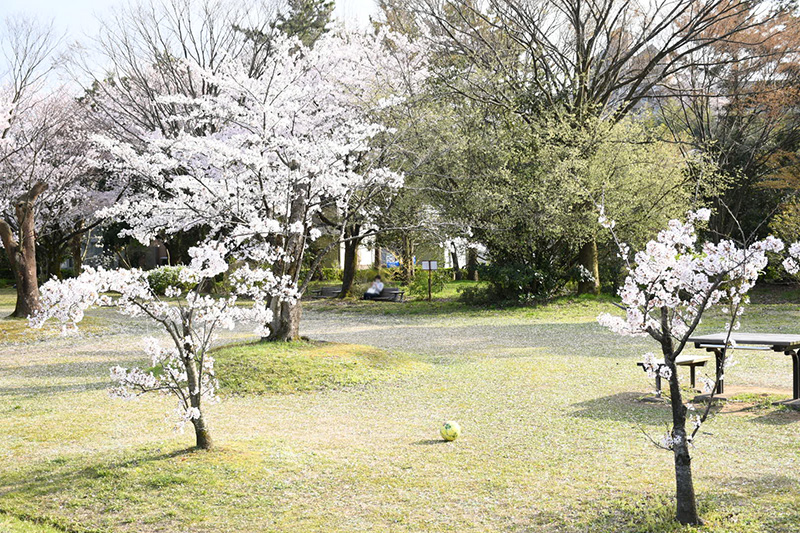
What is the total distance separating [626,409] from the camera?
6969mm

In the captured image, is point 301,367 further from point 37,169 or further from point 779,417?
point 37,169

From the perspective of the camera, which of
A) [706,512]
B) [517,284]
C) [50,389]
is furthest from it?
[517,284]

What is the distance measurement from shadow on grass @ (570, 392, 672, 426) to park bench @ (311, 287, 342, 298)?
54.0 feet

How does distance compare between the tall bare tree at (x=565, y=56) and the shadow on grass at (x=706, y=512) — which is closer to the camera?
the shadow on grass at (x=706, y=512)

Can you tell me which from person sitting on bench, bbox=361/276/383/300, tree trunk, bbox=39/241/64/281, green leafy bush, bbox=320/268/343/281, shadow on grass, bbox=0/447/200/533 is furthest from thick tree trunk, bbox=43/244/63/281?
shadow on grass, bbox=0/447/200/533

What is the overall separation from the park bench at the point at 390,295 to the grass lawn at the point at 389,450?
10567 mm

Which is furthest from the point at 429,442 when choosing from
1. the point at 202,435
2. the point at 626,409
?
the point at 626,409

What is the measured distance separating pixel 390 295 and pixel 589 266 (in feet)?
19.5

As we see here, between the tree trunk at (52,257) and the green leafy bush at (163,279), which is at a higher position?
the tree trunk at (52,257)

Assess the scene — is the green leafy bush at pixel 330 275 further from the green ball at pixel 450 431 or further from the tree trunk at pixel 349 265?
the green ball at pixel 450 431

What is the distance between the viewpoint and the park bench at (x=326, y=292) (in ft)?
77.1

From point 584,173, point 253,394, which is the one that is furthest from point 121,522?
point 584,173

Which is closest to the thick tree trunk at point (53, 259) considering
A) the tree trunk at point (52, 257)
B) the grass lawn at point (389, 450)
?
the tree trunk at point (52, 257)

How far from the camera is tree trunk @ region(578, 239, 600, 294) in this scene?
1930 cm
